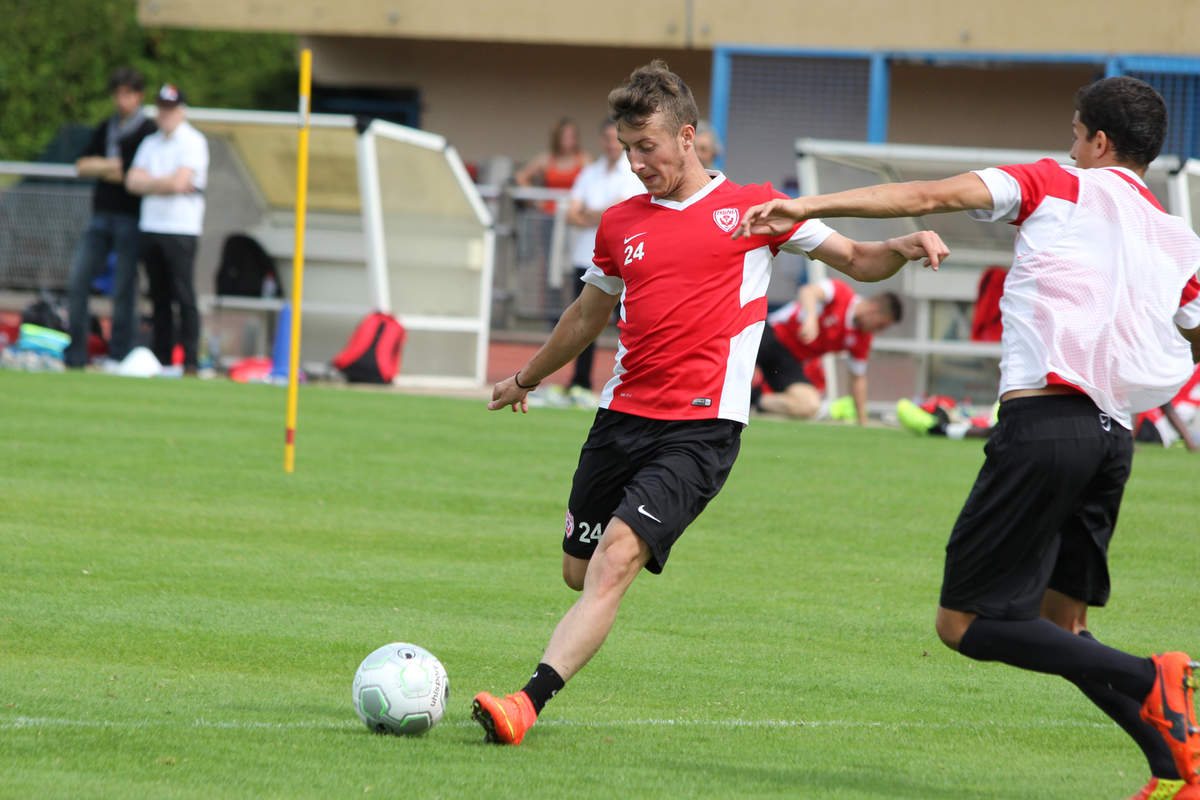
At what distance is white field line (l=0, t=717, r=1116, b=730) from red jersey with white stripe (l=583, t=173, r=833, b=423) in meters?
1.02

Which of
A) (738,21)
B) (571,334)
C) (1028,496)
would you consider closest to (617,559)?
(571,334)

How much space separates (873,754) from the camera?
16.6ft

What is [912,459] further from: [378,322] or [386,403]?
[378,322]

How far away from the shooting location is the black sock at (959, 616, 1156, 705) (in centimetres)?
441

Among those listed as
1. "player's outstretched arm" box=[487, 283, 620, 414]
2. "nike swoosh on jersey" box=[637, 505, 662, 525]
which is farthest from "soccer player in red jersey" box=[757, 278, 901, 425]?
"nike swoosh on jersey" box=[637, 505, 662, 525]

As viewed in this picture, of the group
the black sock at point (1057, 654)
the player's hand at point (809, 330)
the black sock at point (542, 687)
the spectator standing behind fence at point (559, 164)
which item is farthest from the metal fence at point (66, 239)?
the black sock at point (1057, 654)

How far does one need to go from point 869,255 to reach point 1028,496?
1.10 m

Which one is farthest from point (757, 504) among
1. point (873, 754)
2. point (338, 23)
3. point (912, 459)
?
point (338, 23)

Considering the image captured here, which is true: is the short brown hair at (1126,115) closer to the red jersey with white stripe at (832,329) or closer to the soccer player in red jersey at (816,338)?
the soccer player in red jersey at (816,338)

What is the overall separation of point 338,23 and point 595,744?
778 inches

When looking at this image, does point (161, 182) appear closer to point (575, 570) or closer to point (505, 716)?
point (575, 570)

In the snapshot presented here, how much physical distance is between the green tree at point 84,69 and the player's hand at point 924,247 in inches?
944

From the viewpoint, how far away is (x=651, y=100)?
5.23m

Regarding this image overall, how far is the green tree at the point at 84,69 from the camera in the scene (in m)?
27.5
